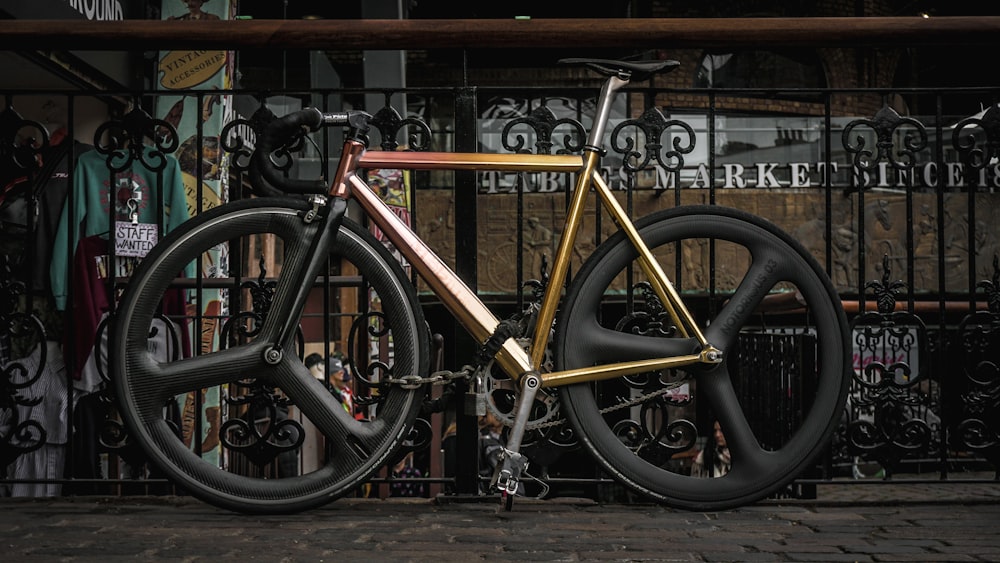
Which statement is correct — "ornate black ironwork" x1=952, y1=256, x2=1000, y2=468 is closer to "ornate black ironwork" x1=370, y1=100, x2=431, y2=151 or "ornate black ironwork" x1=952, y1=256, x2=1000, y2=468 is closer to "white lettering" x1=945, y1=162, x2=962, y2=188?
"ornate black ironwork" x1=370, y1=100, x2=431, y2=151

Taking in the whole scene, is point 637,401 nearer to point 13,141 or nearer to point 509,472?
point 509,472

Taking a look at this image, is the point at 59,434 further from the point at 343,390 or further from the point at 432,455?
the point at 343,390

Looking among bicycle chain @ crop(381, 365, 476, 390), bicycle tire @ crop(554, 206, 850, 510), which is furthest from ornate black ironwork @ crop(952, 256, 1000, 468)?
bicycle chain @ crop(381, 365, 476, 390)

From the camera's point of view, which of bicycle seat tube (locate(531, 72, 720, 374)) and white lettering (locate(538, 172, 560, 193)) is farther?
white lettering (locate(538, 172, 560, 193))

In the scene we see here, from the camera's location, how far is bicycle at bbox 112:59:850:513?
2.09m

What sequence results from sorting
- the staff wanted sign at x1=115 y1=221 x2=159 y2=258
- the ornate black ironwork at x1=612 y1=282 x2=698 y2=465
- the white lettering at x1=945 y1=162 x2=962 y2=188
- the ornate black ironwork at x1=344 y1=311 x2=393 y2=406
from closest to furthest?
the ornate black ironwork at x1=344 y1=311 x2=393 y2=406
the ornate black ironwork at x1=612 y1=282 x2=698 y2=465
the staff wanted sign at x1=115 y1=221 x2=159 y2=258
the white lettering at x1=945 y1=162 x2=962 y2=188

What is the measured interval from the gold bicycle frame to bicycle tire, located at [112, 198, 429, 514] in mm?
72

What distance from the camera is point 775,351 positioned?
15.3 ft

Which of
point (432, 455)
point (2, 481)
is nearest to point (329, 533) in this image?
point (2, 481)

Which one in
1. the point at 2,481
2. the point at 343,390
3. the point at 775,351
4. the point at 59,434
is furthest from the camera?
the point at 343,390

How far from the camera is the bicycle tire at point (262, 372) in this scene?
2088 millimetres

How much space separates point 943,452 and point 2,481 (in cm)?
292

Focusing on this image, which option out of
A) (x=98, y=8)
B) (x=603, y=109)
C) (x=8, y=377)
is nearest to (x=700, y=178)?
(x=98, y=8)

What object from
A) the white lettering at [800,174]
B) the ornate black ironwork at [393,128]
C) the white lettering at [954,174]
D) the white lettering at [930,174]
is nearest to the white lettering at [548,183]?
the white lettering at [800,174]
